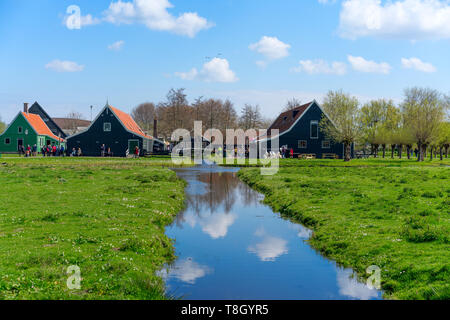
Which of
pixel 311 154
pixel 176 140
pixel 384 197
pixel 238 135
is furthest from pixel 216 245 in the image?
pixel 238 135

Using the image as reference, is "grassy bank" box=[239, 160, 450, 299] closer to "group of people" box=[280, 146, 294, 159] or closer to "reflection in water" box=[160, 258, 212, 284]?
"reflection in water" box=[160, 258, 212, 284]

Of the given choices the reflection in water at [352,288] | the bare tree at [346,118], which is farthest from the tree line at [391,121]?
the reflection in water at [352,288]

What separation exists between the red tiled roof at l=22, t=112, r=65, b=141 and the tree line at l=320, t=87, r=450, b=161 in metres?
57.1

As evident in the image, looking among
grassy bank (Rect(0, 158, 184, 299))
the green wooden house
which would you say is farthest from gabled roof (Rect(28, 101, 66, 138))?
grassy bank (Rect(0, 158, 184, 299))

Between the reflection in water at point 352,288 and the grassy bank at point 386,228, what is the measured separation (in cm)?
36

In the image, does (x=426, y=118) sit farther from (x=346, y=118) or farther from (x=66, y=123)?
(x=66, y=123)

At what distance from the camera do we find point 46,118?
320 ft

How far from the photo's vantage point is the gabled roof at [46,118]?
96.6 metres

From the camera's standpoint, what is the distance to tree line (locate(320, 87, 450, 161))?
61094 millimetres

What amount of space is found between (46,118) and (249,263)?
97455 millimetres

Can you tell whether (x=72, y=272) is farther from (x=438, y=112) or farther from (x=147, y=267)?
(x=438, y=112)

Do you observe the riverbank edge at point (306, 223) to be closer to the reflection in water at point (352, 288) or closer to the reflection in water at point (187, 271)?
the reflection in water at point (352, 288)
